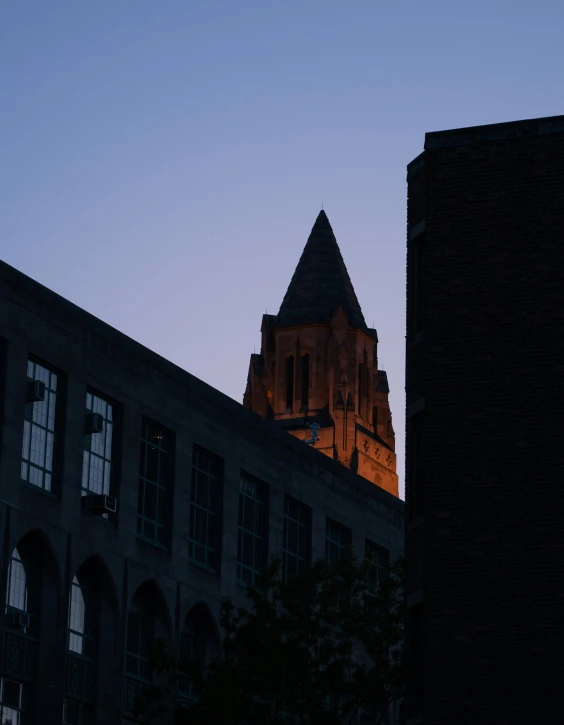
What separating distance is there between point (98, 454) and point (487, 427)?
16.8 m

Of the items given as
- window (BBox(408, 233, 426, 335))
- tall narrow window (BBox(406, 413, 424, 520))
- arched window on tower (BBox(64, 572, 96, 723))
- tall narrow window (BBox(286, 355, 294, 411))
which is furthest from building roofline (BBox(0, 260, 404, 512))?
tall narrow window (BBox(286, 355, 294, 411))

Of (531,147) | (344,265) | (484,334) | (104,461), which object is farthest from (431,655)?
(344,265)

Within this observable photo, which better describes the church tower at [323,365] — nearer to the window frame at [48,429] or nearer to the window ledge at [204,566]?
the window ledge at [204,566]

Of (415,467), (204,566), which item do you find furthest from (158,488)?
(415,467)

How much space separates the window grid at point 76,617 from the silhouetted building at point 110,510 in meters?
0.05

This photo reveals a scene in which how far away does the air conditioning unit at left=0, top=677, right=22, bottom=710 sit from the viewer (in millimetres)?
43188

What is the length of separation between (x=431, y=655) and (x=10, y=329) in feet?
53.1

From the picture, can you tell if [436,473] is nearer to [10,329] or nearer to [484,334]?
[484,334]

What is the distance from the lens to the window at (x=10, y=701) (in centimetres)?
4303

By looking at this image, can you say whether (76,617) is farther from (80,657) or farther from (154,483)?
(154,483)

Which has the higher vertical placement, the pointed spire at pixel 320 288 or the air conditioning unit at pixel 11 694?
the pointed spire at pixel 320 288

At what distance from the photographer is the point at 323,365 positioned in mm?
145375

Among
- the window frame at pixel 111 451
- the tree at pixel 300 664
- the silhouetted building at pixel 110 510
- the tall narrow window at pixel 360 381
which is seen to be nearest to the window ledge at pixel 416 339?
the tree at pixel 300 664

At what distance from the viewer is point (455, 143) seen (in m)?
35.0
